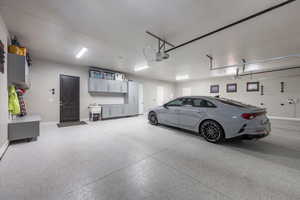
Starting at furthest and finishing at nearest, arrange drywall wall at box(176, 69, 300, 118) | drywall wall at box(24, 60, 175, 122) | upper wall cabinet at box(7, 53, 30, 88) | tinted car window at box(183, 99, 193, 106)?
drywall wall at box(176, 69, 300, 118)
drywall wall at box(24, 60, 175, 122)
tinted car window at box(183, 99, 193, 106)
upper wall cabinet at box(7, 53, 30, 88)

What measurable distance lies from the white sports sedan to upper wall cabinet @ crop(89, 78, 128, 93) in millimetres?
3594

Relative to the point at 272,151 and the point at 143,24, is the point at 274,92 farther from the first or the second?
the point at 143,24

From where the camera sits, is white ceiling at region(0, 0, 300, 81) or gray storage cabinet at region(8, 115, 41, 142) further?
gray storage cabinet at region(8, 115, 41, 142)

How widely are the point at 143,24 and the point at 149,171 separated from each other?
283 cm

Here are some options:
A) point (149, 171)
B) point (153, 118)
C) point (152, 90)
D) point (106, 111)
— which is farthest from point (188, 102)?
point (152, 90)

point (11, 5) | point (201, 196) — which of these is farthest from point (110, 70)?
point (201, 196)

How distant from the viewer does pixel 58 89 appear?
16.3 feet

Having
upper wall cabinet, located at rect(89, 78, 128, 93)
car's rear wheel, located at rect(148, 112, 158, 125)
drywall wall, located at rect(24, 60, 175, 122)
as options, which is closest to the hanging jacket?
Answer: drywall wall, located at rect(24, 60, 175, 122)

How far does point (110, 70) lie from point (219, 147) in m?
6.24

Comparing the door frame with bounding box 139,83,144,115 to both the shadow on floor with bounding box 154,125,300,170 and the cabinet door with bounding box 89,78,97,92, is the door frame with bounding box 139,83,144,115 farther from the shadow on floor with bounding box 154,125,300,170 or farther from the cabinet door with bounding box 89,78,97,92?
the shadow on floor with bounding box 154,125,300,170

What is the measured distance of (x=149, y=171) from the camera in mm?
1720

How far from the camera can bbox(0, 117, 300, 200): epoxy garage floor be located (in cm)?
131

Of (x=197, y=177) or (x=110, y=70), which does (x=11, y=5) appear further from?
(x=110, y=70)

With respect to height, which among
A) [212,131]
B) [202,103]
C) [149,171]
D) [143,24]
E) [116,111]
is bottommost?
[149,171]
